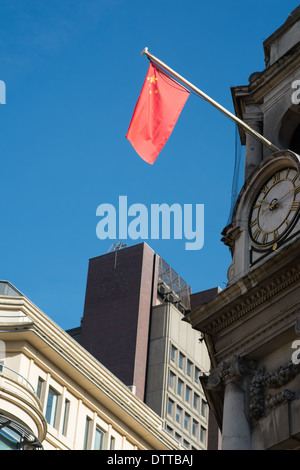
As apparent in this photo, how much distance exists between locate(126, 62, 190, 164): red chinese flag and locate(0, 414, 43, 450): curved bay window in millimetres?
18627

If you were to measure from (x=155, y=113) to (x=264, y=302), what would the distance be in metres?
6.27

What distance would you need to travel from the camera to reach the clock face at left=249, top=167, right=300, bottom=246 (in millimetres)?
25469

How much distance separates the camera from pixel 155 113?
27719mm

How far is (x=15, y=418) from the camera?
147 feet

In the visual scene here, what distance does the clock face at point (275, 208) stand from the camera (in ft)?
83.6

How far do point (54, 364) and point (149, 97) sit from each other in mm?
28064

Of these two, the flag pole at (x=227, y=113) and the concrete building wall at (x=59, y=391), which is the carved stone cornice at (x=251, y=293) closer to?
the flag pole at (x=227, y=113)

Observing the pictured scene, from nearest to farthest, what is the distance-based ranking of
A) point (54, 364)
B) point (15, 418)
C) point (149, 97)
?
point (149, 97) < point (15, 418) < point (54, 364)

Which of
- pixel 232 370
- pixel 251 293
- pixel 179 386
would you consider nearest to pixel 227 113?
pixel 251 293
